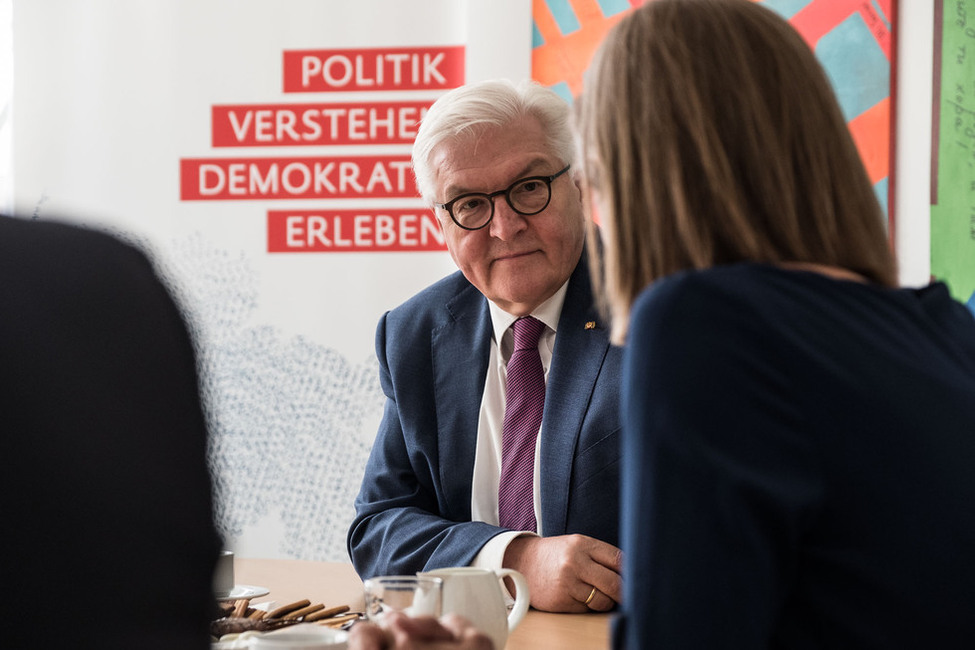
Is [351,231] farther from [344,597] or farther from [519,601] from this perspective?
[519,601]

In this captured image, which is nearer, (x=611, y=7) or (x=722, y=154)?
(x=722, y=154)

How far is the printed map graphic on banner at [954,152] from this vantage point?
3023 millimetres

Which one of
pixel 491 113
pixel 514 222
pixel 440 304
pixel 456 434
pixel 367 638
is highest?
pixel 491 113

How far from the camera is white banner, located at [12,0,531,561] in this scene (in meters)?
3.49

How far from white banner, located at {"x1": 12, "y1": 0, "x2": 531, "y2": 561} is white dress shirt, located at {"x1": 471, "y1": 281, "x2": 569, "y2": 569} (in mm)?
1413

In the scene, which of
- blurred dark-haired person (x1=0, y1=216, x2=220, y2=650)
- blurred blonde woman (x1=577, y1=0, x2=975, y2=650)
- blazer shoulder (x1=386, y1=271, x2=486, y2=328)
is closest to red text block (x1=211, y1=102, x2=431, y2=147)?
blazer shoulder (x1=386, y1=271, x2=486, y2=328)

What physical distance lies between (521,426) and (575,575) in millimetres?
432

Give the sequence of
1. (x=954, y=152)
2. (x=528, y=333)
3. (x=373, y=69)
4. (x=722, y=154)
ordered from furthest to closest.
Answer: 1. (x=373, y=69)
2. (x=954, y=152)
3. (x=528, y=333)
4. (x=722, y=154)

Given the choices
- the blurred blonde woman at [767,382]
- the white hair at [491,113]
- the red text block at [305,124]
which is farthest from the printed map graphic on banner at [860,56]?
the blurred blonde woman at [767,382]

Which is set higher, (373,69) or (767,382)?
(373,69)

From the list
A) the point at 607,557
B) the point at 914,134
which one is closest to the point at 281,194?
the point at 914,134

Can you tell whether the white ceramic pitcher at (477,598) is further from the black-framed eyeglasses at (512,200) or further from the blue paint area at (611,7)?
the blue paint area at (611,7)

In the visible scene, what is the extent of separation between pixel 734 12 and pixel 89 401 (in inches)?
26.3

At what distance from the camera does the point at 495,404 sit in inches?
80.4
